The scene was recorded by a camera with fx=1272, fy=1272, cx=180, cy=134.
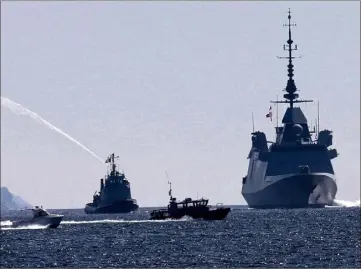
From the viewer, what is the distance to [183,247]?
12756 centimetres

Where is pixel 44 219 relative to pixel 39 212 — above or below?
below

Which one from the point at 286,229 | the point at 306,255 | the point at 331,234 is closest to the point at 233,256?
the point at 306,255

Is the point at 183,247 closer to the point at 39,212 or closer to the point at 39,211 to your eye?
the point at 39,211

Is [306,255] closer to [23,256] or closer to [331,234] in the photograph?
[23,256]

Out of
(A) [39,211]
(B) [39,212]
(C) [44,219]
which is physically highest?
(A) [39,211]

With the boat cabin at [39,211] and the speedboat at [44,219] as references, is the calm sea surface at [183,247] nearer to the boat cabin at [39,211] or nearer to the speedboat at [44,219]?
the speedboat at [44,219]

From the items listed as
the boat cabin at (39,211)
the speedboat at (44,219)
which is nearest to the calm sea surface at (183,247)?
the speedboat at (44,219)

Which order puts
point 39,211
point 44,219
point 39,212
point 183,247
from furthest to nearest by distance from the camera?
point 44,219 → point 39,212 → point 39,211 → point 183,247

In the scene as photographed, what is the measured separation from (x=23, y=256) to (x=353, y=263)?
32.9 meters

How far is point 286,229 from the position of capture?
174 metres

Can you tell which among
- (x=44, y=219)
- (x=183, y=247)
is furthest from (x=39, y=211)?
(x=183, y=247)

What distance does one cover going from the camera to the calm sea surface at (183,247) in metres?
108

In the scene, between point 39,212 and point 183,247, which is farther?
point 39,212

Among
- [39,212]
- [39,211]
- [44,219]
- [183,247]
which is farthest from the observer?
[44,219]
